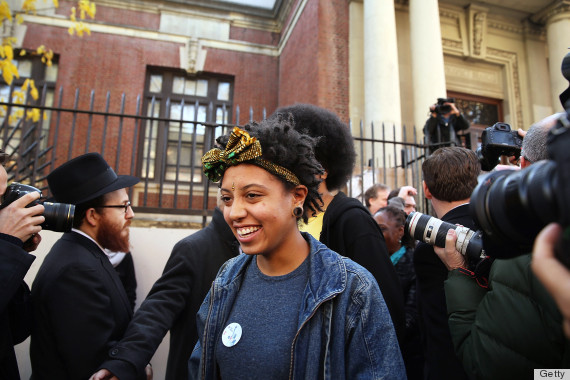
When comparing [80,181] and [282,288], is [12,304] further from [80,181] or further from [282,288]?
[282,288]

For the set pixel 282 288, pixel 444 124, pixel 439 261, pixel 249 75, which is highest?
pixel 249 75

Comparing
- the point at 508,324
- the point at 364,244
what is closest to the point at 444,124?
the point at 364,244

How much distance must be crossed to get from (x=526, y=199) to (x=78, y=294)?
2076 mm

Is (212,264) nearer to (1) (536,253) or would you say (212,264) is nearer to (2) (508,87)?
(1) (536,253)

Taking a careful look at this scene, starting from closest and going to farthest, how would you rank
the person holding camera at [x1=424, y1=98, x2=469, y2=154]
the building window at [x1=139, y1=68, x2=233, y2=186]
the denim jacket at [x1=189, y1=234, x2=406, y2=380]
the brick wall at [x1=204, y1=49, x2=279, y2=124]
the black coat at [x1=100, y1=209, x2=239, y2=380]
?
the denim jacket at [x1=189, y1=234, x2=406, y2=380]
the black coat at [x1=100, y1=209, x2=239, y2=380]
the person holding camera at [x1=424, y1=98, x2=469, y2=154]
the building window at [x1=139, y1=68, x2=233, y2=186]
the brick wall at [x1=204, y1=49, x2=279, y2=124]

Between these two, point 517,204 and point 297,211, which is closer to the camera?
point 517,204

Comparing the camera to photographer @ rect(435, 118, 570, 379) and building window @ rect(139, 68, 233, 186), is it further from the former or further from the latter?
building window @ rect(139, 68, 233, 186)

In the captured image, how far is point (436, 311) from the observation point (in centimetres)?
191

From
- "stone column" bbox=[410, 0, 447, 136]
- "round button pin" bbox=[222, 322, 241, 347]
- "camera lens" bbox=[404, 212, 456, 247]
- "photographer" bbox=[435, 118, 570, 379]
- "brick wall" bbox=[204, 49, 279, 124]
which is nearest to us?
"photographer" bbox=[435, 118, 570, 379]

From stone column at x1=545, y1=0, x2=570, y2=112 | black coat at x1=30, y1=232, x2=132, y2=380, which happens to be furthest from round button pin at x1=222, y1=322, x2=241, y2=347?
stone column at x1=545, y1=0, x2=570, y2=112

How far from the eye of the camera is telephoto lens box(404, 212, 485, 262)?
1.59 meters

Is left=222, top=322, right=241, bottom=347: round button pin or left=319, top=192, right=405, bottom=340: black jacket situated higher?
left=319, top=192, right=405, bottom=340: black jacket

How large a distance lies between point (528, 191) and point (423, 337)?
1603 mm

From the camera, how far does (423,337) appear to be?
2107mm
